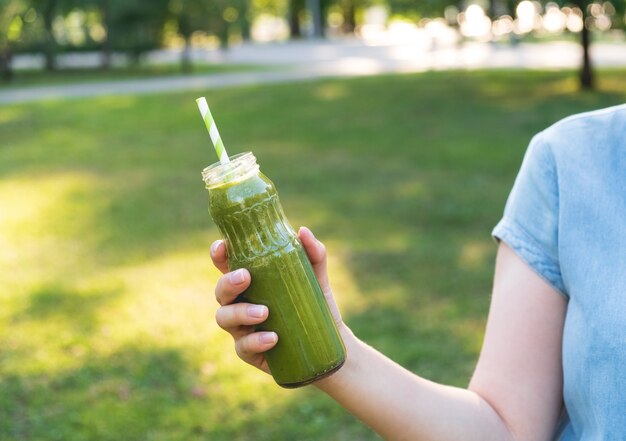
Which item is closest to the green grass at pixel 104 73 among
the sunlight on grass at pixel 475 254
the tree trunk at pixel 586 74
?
the tree trunk at pixel 586 74

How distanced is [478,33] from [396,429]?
34060 millimetres

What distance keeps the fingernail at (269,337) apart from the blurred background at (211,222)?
2379 mm

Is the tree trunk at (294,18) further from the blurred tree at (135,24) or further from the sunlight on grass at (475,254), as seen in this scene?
the sunlight on grass at (475,254)

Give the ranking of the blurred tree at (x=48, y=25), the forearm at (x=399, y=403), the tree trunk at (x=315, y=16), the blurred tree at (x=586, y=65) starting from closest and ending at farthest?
1. the forearm at (x=399, y=403)
2. the blurred tree at (x=586, y=65)
3. the blurred tree at (x=48, y=25)
4. the tree trunk at (x=315, y=16)

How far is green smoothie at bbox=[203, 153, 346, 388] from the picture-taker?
1378 mm

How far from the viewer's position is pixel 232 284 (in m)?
1.29

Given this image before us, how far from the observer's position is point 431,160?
8930 mm

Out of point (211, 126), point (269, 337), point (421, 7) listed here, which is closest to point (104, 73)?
point (421, 7)

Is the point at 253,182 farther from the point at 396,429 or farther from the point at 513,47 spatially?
the point at 513,47

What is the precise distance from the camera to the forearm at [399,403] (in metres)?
1.40

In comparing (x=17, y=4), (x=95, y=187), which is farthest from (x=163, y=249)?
(x=17, y=4)

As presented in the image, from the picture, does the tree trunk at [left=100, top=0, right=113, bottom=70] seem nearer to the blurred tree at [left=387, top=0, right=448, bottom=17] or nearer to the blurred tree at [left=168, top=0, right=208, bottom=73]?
the blurred tree at [left=168, top=0, right=208, bottom=73]

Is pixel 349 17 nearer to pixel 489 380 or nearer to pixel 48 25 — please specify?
pixel 48 25

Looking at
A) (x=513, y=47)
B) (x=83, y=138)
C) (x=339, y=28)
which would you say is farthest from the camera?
(x=339, y=28)
